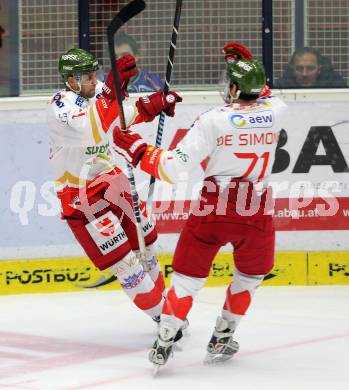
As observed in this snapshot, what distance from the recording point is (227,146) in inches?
→ 195

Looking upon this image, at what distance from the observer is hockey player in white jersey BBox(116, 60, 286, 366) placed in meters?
4.96

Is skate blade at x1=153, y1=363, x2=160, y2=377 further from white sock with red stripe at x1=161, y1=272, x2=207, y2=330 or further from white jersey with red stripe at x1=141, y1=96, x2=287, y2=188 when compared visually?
white jersey with red stripe at x1=141, y1=96, x2=287, y2=188

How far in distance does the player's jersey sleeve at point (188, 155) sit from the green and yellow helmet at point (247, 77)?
226 mm

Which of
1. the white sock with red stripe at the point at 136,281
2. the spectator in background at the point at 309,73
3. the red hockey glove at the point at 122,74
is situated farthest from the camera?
the spectator in background at the point at 309,73

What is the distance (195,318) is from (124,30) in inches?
78.7

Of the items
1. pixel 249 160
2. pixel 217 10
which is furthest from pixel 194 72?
pixel 249 160

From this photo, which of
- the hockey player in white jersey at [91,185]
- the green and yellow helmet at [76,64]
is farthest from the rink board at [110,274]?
the green and yellow helmet at [76,64]

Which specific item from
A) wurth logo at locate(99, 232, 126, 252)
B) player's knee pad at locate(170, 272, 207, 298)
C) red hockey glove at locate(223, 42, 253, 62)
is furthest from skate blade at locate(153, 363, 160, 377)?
red hockey glove at locate(223, 42, 253, 62)

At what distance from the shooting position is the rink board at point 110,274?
23.7 ft

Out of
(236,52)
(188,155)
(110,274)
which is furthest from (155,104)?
(110,274)

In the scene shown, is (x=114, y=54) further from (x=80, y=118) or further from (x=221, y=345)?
(x=221, y=345)

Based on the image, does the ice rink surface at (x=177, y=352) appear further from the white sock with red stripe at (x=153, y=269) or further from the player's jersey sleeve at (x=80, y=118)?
the player's jersey sleeve at (x=80, y=118)

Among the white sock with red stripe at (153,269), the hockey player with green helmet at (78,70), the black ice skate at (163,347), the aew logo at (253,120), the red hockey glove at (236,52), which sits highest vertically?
the red hockey glove at (236,52)

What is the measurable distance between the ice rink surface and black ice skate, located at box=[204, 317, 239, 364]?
5 centimetres
